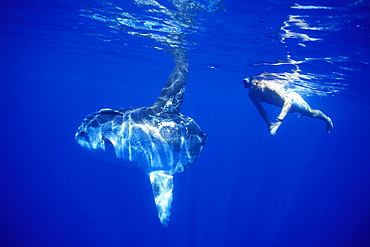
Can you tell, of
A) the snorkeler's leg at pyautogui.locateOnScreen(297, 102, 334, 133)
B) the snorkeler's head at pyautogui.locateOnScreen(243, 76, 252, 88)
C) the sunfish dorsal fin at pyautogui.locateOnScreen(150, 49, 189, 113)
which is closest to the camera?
the sunfish dorsal fin at pyautogui.locateOnScreen(150, 49, 189, 113)

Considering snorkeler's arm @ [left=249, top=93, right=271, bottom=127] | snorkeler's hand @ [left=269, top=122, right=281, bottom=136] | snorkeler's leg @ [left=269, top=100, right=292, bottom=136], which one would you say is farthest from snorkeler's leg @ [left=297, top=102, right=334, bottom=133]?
snorkeler's hand @ [left=269, top=122, right=281, bottom=136]

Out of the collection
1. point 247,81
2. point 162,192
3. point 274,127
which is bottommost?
point 162,192

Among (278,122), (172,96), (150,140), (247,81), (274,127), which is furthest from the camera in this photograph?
(247,81)

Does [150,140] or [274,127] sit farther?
[274,127]

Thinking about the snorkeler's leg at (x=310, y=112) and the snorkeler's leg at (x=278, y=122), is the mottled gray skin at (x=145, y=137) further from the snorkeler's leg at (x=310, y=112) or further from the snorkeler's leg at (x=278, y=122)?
the snorkeler's leg at (x=310, y=112)

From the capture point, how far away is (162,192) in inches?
250

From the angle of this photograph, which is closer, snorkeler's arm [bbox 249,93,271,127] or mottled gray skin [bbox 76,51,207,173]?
mottled gray skin [bbox 76,51,207,173]

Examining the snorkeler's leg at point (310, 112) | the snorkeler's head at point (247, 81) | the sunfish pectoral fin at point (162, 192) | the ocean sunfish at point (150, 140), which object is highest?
the snorkeler's head at point (247, 81)

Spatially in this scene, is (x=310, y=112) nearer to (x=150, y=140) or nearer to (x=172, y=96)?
(x=172, y=96)

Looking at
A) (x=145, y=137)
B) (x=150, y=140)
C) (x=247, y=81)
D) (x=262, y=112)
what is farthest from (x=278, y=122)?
(x=145, y=137)

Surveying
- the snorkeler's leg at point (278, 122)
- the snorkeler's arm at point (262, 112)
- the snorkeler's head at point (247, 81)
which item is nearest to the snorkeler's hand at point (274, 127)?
the snorkeler's leg at point (278, 122)

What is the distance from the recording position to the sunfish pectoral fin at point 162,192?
19.5 feet

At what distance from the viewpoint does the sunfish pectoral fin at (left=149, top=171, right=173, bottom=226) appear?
19.5ft

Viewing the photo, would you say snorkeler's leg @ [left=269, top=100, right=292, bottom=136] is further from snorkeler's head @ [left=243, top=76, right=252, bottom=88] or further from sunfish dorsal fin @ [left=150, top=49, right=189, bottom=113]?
sunfish dorsal fin @ [left=150, top=49, right=189, bottom=113]
